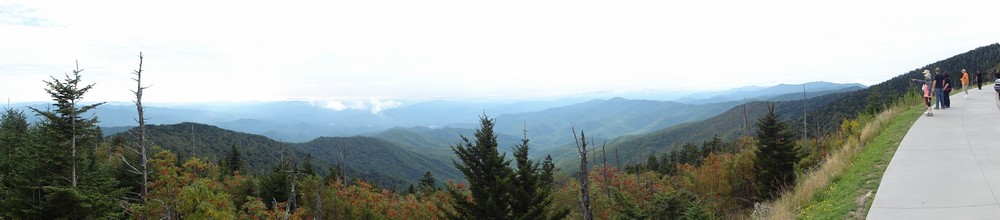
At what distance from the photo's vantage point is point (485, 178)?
21453mm

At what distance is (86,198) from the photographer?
18875mm

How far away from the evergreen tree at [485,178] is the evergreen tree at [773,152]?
1894 cm

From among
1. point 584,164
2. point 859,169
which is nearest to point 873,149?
point 859,169

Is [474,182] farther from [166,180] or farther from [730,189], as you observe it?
[730,189]

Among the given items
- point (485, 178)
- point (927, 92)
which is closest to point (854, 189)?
point (927, 92)

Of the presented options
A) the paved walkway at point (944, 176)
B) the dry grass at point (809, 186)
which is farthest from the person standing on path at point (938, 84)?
the paved walkway at point (944, 176)

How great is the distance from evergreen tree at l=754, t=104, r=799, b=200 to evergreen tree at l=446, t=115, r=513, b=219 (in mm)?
18943

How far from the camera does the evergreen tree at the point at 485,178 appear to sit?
21078mm

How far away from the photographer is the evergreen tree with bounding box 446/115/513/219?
69.2 feet

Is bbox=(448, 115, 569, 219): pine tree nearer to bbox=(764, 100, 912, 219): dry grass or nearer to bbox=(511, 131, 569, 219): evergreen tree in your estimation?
bbox=(511, 131, 569, 219): evergreen tree

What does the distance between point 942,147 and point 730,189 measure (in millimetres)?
28765

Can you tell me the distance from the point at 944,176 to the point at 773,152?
24879 mm

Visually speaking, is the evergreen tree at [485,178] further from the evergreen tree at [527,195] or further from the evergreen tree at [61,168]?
the evergreen tree at [61,168]

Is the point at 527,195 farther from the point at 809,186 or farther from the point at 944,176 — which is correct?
the point at 944,176
